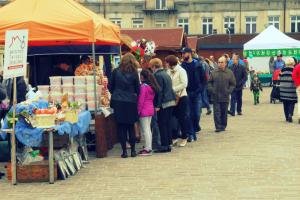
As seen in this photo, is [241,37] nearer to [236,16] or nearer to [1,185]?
[236,16]

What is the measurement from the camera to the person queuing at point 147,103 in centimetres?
1277

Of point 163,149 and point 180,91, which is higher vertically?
point 180,91

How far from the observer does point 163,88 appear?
43.1ft

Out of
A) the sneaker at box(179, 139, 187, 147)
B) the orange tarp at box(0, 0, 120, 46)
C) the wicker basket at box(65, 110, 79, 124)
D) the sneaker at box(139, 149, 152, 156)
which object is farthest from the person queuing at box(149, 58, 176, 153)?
the wicker basket at box(65, 110, 79, 124)

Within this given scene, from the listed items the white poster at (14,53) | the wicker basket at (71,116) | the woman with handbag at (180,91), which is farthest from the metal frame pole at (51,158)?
the woman with handbag at (180,91)

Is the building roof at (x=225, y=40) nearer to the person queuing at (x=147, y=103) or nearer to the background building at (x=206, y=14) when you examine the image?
the background building at (x=206, y=14)

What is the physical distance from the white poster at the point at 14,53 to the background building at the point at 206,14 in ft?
180

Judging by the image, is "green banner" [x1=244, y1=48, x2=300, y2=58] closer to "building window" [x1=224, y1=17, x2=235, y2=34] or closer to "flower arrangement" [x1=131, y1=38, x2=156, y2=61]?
"flower arrangement" [x1=131, y1=38, x2=156, y2=61]

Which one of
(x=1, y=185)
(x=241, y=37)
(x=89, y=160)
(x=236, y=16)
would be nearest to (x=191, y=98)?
(x=89, y=160)

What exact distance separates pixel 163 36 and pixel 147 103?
12.2 m

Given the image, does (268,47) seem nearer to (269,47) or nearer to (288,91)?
(269,47)

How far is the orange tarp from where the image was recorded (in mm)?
11820

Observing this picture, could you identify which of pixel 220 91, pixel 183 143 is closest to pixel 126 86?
pixel 183 143

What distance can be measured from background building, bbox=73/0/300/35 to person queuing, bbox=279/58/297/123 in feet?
151
